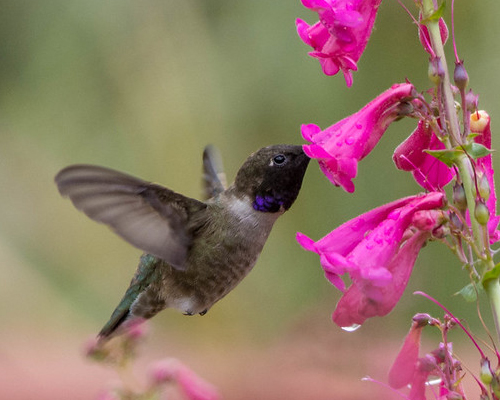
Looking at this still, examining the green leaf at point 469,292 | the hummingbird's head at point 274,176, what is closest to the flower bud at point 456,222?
the green leaf at point 469,292

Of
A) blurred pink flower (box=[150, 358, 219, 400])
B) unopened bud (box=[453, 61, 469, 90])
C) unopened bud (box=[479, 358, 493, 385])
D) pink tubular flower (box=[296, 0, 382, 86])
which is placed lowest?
blurred pink flower (box=[150, 358, 219, 400])

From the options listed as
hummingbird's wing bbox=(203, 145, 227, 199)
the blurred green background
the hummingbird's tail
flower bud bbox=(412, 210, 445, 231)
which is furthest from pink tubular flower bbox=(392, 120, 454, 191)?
the blurred green background

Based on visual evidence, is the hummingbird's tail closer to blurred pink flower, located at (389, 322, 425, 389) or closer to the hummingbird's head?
the hummingbird's head

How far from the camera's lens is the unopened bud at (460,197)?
1365mm

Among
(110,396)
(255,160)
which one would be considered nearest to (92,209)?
(255,160)

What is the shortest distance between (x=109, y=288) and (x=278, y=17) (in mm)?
2058

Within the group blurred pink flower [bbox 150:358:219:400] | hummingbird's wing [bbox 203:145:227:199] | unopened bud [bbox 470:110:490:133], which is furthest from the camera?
hummingbird's wing [bbox 203:145:227:199]

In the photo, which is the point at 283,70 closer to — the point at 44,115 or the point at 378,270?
the point at 44,115

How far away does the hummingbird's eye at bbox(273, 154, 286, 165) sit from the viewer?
2068 mm

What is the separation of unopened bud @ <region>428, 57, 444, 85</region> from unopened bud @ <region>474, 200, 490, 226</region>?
226mm

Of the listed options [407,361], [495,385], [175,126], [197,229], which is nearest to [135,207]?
[197,229]

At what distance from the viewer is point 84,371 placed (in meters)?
4.07

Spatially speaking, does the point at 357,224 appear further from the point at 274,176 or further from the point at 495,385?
the point at 274,176

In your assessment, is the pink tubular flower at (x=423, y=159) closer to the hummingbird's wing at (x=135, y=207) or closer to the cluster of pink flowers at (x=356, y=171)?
the cluster of pink flowers at (x=356, y=171)
